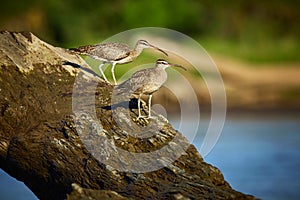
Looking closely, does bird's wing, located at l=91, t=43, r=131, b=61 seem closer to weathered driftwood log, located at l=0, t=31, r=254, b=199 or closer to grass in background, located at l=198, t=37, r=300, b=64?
weathered driftwood log, located at l=0, t=31, r=254, b=199

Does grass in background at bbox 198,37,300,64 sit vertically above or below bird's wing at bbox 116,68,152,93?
above

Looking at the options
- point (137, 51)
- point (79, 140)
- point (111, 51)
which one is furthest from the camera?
point (137, 51)

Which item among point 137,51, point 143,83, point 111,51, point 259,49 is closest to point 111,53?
point 111,51

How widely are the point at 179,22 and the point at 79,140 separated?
1101 inches

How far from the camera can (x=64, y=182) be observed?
8742 millimetres

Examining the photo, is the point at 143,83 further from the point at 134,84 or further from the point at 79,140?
the point at 79,140

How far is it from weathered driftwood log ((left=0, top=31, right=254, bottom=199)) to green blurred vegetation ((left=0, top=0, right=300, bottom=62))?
76.1ft

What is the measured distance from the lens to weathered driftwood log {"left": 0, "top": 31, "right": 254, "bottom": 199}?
8.49 meters

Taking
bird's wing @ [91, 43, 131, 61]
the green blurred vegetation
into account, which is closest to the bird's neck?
bird's wing @ [91, 43, 131, 61]

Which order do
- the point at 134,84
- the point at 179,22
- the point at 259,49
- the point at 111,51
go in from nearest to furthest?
1. the point at 134,84
2. the point at 111,51
3. the point at 259,49
4. the point at 179,22

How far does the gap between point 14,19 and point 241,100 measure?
11.7 metres

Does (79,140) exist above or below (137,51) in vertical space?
below

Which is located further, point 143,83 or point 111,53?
point 111,53

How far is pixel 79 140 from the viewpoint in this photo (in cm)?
871
